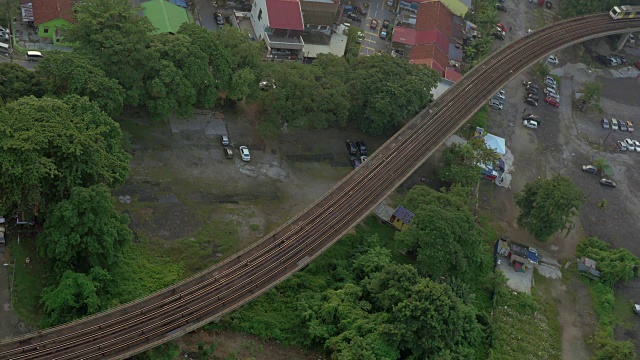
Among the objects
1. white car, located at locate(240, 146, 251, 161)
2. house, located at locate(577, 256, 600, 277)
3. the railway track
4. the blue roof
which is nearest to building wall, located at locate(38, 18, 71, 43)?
white car, located at locate(240, 146, 251, 161)

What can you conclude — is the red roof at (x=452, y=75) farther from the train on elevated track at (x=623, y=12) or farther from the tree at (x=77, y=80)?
the tree at (x=77, y=80)

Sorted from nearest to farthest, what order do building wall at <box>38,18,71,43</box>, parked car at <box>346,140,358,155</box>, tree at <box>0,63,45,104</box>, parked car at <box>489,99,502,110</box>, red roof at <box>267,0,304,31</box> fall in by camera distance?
tree at <box>0,63,45,104</box> → building wall at <box>38,18,71,43</box> → parked car at <box>346,140,358,155</box> → red roof at <box>267,0,304,31</box> → parked car at <box>489,99,502,110</box>

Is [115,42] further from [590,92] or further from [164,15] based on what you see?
[590,92]

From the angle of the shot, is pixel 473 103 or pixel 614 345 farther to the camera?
pixel 473 103

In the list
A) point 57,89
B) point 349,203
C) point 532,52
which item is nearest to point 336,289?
point 349,203

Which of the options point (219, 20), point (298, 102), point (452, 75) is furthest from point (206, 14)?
point (452, 75)

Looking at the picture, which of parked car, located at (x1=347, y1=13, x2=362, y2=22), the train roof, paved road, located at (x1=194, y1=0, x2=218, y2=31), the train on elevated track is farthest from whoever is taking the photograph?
the train roof

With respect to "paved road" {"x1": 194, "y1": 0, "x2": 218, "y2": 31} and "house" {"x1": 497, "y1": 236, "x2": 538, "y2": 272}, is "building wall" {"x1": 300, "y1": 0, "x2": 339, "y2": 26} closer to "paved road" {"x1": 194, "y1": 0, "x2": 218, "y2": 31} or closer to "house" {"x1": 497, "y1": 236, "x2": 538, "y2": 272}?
"paved road" {"x1": 194, "y1": 0, "x2": 218, "y2": 31}

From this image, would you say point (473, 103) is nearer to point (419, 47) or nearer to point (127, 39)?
point (419, 47)
